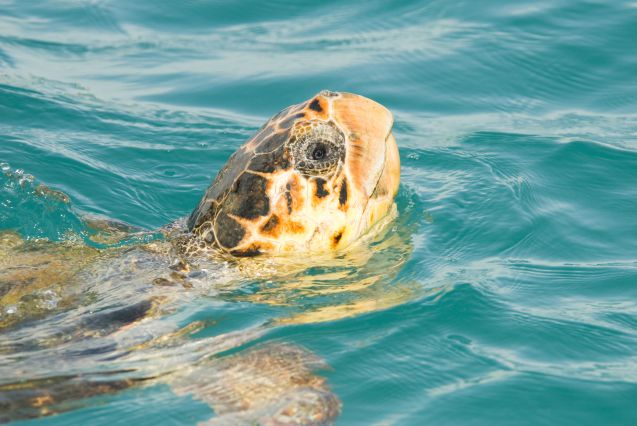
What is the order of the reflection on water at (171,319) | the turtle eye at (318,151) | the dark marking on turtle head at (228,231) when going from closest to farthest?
1. the reflection on water at (171,319)
2. the turtle eye at (318,151)
3. the dark marking on turtle head at (228,231)

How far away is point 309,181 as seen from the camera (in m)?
4.90

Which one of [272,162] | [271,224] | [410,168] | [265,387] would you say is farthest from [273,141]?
[410,168]

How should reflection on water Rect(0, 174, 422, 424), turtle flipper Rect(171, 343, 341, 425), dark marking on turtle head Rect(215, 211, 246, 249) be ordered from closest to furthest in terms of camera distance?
turtle flipper Rect(171, 343, 341, 425) < reflection on water Rect(0, 174, 422, 424) < dark marking on turtle head Rect(215, 211, 246, 249)

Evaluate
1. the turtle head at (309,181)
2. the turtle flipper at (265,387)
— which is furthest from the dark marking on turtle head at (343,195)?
the turtle flipper at (265,387)

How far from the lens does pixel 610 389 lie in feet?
14.2

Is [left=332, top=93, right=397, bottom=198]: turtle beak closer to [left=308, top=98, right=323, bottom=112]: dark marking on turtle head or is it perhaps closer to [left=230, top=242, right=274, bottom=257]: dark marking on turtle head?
[left=308, top=98, right=323, bottom=112]: dark marking on turtle head

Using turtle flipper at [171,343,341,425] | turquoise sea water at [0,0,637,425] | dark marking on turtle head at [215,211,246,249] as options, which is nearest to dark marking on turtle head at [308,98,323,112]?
dark marking on turtle head at [215,211,246,249]

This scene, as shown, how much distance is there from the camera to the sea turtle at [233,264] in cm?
435

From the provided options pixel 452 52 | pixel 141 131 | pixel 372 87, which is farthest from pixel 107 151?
pixel 452 52

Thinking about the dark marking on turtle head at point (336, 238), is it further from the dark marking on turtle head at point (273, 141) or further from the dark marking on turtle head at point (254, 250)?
the dark marking on turtle head at point (273, 141)

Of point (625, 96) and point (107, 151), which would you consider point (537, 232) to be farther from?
point (107, 151)

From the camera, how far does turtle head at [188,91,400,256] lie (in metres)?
4.88

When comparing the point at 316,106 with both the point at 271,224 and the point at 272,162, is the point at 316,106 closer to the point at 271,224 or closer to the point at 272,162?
the point at 272,162

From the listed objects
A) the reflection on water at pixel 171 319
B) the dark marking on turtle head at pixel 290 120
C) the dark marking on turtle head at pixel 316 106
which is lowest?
the reflection on water at pixel 171 319
